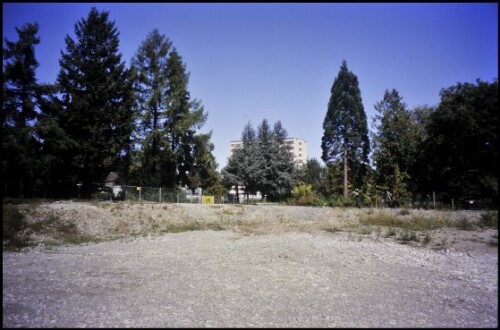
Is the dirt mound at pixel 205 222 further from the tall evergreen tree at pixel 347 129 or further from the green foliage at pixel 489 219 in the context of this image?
the tall evergreen tree at pixel 347 129

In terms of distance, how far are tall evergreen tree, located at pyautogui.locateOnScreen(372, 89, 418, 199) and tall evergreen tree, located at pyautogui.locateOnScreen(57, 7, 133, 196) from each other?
26.2m

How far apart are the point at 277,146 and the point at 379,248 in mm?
39263

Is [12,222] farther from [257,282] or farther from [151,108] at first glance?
[151,108]

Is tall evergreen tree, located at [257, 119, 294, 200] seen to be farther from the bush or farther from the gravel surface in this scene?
the gravel surface

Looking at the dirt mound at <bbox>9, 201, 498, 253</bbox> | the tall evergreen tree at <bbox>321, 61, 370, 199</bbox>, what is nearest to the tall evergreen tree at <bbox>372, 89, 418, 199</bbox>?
the tall evergreen tree at <bbox>321, 61, 370, 199</bbox>

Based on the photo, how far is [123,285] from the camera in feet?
22.2

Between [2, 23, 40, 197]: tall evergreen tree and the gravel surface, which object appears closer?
the gravel surface

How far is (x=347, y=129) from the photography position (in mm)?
40812

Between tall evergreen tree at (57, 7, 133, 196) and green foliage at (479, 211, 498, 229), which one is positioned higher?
tall evergreen tree at (57, 7, 133, 196)

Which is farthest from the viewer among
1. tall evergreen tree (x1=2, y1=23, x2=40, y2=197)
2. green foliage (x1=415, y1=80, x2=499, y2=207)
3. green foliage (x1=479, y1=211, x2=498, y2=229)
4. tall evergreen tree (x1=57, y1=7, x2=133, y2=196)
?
tall evergreen tree (x1=57, y1=7, x2=133, y2=196)

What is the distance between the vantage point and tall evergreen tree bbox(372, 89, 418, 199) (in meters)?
31.8

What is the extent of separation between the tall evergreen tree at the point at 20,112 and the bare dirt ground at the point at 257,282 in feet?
18.9

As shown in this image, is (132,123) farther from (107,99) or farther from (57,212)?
(57,212)

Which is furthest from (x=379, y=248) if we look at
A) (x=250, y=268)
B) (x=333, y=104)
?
(x=333, y=104)
